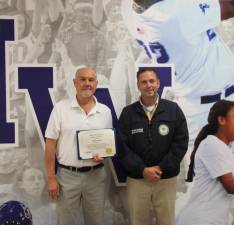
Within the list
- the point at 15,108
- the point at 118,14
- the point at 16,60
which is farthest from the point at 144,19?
the point at 15,108

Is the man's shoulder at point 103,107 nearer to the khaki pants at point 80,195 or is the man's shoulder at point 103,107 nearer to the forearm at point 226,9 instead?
the khaki pants at point 80,195

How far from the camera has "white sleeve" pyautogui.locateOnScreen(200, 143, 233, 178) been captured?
206cm

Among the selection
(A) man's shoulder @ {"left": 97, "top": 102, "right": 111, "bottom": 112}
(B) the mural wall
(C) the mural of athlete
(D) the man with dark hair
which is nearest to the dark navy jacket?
(D) the man with dark hair

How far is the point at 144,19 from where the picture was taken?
3.16 metres

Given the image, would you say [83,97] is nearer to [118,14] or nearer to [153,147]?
[153,147]

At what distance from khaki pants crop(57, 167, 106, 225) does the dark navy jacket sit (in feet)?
0.88

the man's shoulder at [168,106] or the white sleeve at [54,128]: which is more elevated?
the man's shoulder at [168,106]

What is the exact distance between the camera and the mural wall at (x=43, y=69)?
9.85ft

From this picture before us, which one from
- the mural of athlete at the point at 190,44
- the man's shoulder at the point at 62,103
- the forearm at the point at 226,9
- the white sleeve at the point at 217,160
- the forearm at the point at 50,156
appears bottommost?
the forearm at the point at 50,156

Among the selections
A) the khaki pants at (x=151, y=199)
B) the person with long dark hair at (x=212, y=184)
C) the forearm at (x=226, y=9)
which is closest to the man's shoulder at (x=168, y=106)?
the khaki pants at (x=151, y=199)

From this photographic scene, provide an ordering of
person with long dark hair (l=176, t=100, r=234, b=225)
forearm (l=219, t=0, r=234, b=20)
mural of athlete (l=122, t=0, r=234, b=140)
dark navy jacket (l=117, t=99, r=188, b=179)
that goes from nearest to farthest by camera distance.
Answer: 1. person with long dark hair (l=176, t=100, r=234, b=225)
2. dark navy jacket (l=117, t=99, r=188, b=179)
3. mural of athlete (l=122, t=0, r=234, b=140)
4. forearm (l=219, t=0, r=234, b=20)

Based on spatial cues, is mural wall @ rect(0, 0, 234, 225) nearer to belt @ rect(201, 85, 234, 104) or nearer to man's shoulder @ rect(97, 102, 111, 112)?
man's shoulder @ rect(97, 102, 111, 112)

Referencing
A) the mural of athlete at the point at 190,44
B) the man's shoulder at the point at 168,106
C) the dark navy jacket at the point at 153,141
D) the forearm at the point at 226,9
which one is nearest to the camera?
the dark navy jacket at the point at 153,141

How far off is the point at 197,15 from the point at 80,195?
6.16 ft
